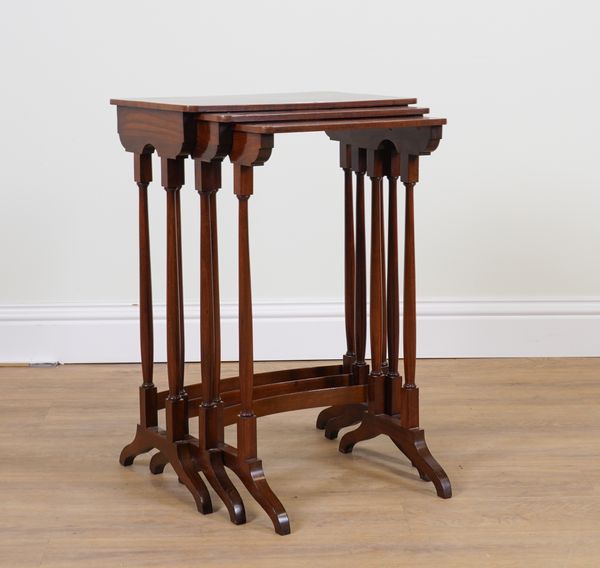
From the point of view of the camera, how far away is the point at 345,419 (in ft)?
9.87

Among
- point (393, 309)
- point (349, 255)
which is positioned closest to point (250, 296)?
point (393, 309)

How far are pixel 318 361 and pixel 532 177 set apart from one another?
37.8 inches

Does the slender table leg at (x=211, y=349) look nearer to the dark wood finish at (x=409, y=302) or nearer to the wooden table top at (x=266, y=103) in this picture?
the wooden table top at (x=266, y=103)

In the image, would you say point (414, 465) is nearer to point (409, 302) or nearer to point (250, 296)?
point (409, 302)

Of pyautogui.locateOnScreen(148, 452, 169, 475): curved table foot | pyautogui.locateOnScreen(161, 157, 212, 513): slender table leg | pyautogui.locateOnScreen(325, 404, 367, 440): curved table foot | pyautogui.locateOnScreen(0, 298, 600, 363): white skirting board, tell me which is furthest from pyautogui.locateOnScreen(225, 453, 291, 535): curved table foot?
pyautogui.locateOnScreen(0, 298, 600, 363): white skirting board

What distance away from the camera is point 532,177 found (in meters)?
3.83

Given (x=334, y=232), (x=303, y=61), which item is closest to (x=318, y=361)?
(x=334, y=232)

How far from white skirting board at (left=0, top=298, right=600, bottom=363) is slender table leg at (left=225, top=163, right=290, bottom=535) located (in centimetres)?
130

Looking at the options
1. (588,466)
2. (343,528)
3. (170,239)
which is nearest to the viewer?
(343,528)

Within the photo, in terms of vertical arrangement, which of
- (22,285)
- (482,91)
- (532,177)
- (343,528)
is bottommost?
(343,528)

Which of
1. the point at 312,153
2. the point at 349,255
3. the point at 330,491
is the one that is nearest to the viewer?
the point at 330,491

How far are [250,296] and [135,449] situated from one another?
2.02 feet

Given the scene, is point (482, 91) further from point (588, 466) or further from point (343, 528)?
point (343, 528)

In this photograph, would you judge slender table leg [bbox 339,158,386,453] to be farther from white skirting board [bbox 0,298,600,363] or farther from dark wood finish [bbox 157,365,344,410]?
white skirting board [bbox 0,298,600,363]
